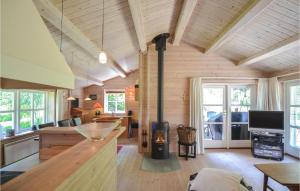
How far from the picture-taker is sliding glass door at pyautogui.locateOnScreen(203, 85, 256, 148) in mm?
6250

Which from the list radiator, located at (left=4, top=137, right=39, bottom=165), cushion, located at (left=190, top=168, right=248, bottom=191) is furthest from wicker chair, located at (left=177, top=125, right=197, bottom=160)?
radiator, located at (left=4, top=137, right=39, bottom=165)

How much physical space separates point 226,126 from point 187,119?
1.26 metres

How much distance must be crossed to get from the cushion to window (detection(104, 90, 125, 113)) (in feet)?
25.8

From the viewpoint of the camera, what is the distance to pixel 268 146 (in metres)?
5.25

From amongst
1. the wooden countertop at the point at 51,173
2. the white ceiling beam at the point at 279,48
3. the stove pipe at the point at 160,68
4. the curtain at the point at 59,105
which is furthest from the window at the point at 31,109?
the white ceiling beam at the point at 279,48

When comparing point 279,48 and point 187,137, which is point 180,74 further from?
point 279,48

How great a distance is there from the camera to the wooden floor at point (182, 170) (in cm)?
364

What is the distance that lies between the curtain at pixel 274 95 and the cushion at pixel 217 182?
3.87 m

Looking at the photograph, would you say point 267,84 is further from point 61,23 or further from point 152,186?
point 61,23

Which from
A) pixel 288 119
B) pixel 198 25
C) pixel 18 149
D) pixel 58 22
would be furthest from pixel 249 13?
pixel 18 149

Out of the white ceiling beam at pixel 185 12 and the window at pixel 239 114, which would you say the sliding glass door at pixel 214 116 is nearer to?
the window at pixel 239 114

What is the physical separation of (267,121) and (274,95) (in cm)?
80

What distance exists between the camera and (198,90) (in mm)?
5859

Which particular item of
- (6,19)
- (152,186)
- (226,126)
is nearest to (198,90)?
(226,126)
